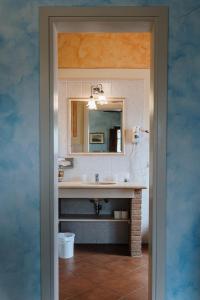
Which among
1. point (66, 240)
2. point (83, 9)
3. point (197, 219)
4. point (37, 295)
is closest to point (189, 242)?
point (197, 219)

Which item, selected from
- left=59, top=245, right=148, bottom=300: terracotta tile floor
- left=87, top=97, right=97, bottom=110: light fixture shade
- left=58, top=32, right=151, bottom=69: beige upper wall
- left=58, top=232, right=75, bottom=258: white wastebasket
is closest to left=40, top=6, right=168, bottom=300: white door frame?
left=59, top=245, right=148, bottom=300: terracotta tile floor

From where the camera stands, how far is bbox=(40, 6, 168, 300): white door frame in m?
1.75

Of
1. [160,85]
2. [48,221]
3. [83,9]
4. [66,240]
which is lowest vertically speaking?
[66,240]

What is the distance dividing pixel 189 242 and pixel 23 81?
4.92 feet

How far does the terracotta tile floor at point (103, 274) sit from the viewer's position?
8.35 ft

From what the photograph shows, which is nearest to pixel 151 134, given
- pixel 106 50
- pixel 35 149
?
pixel 35 149

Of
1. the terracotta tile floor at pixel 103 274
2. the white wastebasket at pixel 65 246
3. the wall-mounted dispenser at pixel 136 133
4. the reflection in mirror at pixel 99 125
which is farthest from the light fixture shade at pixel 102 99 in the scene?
the terracotta tile floor at pixel 103 274

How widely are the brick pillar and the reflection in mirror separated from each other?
0.74 meters

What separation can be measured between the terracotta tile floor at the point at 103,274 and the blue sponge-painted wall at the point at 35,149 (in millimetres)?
849

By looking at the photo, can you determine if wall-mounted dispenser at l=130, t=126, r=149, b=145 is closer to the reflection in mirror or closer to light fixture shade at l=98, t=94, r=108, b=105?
the reflection in mirror

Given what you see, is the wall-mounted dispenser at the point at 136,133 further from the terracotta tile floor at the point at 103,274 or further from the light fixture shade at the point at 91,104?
the terracotta tile floor at the point at 103,274

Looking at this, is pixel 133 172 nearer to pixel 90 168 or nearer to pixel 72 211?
pixel 90 168

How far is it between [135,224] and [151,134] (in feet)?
6.26

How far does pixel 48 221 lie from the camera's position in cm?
180
